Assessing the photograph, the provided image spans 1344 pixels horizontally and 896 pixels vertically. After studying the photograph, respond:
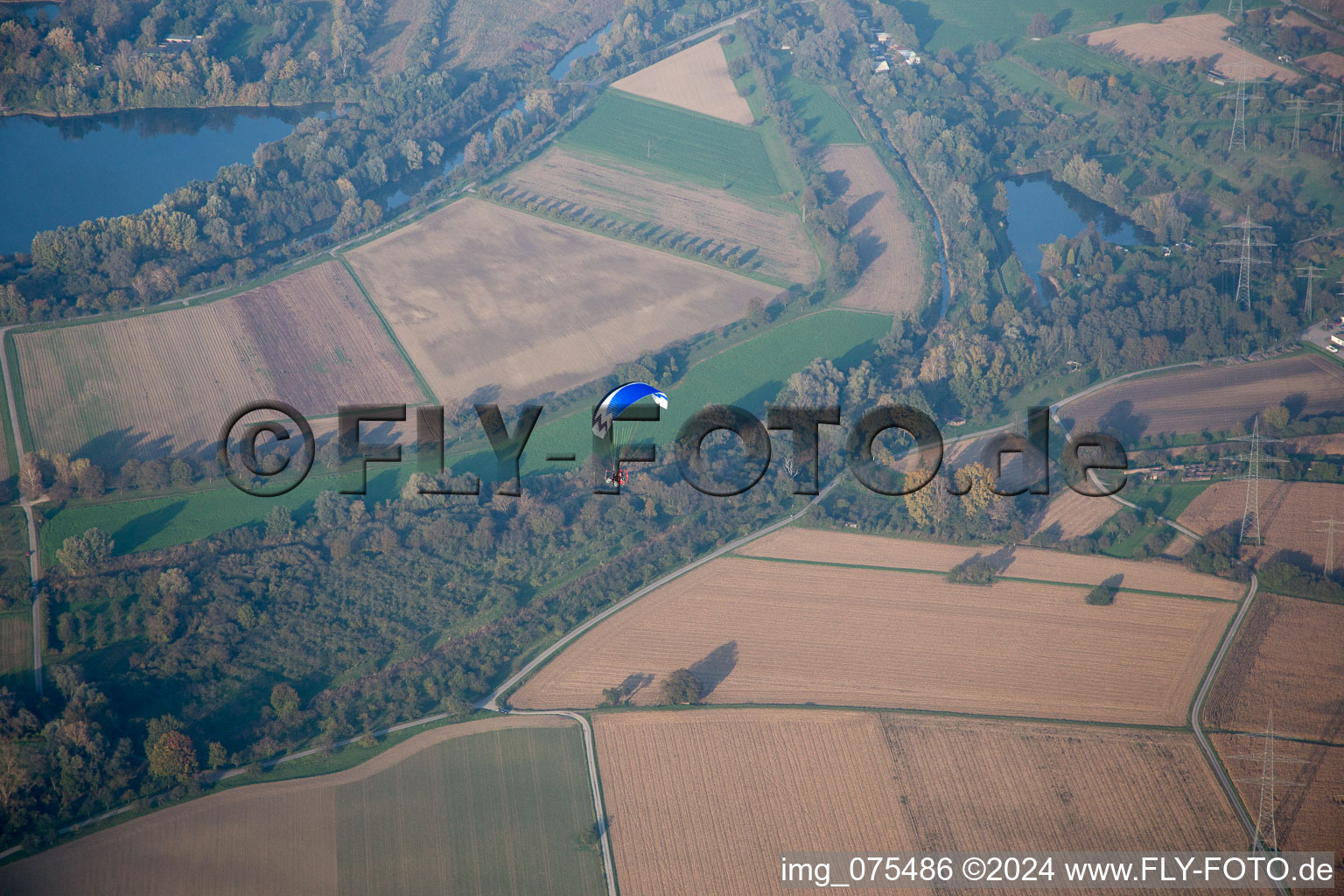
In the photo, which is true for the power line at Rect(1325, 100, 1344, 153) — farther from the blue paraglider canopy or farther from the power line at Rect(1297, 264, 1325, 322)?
the blue paraglider canopy

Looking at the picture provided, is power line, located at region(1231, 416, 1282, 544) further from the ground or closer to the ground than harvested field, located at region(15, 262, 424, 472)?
closer to the ground

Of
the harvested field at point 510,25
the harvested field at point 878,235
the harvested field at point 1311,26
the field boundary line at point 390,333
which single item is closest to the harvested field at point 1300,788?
the harvested field at point 878,235

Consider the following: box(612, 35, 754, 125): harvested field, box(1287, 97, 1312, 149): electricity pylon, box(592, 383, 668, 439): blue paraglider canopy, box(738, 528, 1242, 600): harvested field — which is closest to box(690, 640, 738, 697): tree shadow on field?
box(738, 528, 1242, 600): harvested field

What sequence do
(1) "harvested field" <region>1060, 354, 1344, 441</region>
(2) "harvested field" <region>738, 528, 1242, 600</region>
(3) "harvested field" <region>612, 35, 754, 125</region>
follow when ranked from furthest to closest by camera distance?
(3) "harvested field" <region>612, 35, 754, 125</region>, (1) "harvested field" <region>1060, 354, 1344, 441</region>, (2) "harvested field" <region>738, 528, 1242, 600</region>

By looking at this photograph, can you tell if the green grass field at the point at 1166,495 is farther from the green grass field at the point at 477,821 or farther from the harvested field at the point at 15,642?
the harvested field at the point at 15,642

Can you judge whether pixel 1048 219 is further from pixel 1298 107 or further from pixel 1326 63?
pixel 1326 63

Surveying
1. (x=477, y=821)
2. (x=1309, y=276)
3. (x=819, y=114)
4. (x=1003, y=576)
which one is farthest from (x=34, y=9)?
(x=1309, y=276)
